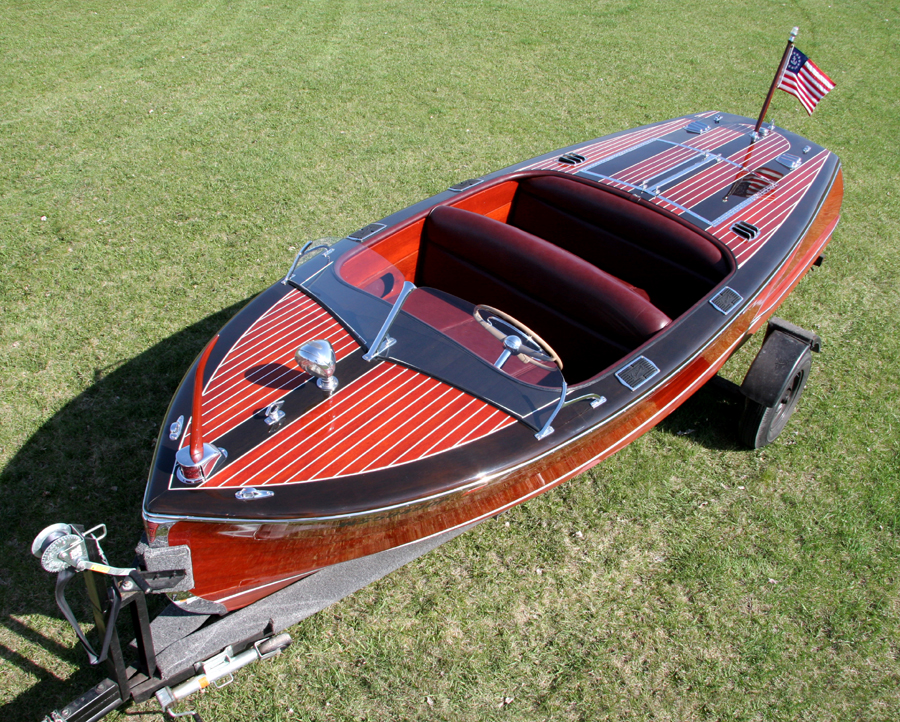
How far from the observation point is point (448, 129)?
6.77 m

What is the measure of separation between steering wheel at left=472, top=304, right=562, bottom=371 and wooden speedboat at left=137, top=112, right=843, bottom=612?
0.03 feet

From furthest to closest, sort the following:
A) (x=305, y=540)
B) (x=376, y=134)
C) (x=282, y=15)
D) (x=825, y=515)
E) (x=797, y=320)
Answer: (x=282, y=15) < (x=376, y=134) < (x=797, y=320) < (x=825, y=515) < (x=305, y=540)

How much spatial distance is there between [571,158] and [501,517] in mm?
2410

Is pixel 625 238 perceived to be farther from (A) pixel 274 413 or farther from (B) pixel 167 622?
(B) pixel 167 622

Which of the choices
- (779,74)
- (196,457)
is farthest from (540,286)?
(779,74)

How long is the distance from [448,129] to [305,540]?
17.8 feet

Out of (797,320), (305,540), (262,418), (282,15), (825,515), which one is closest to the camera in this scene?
(305,540)

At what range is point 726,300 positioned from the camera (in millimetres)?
3129

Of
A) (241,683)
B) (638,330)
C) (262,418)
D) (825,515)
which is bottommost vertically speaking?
(241,683)

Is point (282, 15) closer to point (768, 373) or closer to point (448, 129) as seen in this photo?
point (448, 129)

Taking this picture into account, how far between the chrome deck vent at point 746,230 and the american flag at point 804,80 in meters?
1.35

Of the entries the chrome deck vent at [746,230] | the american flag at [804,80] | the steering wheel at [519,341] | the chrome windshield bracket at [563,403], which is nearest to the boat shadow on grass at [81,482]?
the chrome deck vent at [746,230]

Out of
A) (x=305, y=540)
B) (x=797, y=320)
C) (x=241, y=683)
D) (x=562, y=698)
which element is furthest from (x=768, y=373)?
(x=241, y=683)

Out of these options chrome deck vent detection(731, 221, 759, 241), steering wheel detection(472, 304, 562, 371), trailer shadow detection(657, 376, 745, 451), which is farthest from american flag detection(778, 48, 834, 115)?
steering wheel detection(472, 304, 562, 371)
